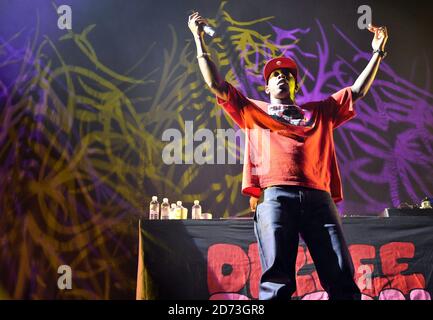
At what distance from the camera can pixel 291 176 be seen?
7.27ft

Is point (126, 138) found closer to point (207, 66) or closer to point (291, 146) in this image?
point (207, 66)

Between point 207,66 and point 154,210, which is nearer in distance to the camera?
point 207,66

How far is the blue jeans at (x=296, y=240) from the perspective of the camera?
80.0 inches

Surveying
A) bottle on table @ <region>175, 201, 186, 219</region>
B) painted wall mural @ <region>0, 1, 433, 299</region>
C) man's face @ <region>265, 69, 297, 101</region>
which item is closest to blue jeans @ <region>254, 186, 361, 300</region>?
man's face @ <region>265, 69, 297, 101</region>

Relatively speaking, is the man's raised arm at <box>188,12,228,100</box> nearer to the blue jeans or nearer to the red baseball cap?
the red baseball cap

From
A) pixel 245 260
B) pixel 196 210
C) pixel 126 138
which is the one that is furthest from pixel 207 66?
pixel 126 138

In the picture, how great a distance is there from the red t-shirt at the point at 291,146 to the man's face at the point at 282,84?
0.09 m

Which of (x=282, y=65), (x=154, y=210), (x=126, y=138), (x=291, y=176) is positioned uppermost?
(x=126, y=138)

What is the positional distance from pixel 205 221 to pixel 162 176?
205 centimetres

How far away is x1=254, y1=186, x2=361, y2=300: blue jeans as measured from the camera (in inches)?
80.0

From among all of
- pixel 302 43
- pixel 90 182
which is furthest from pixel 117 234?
pixel 302 43

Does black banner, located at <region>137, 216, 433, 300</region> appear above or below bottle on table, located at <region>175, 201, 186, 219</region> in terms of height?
below

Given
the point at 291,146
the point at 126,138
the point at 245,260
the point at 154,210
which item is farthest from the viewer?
the point at 126,138

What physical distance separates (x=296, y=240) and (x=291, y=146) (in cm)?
46
